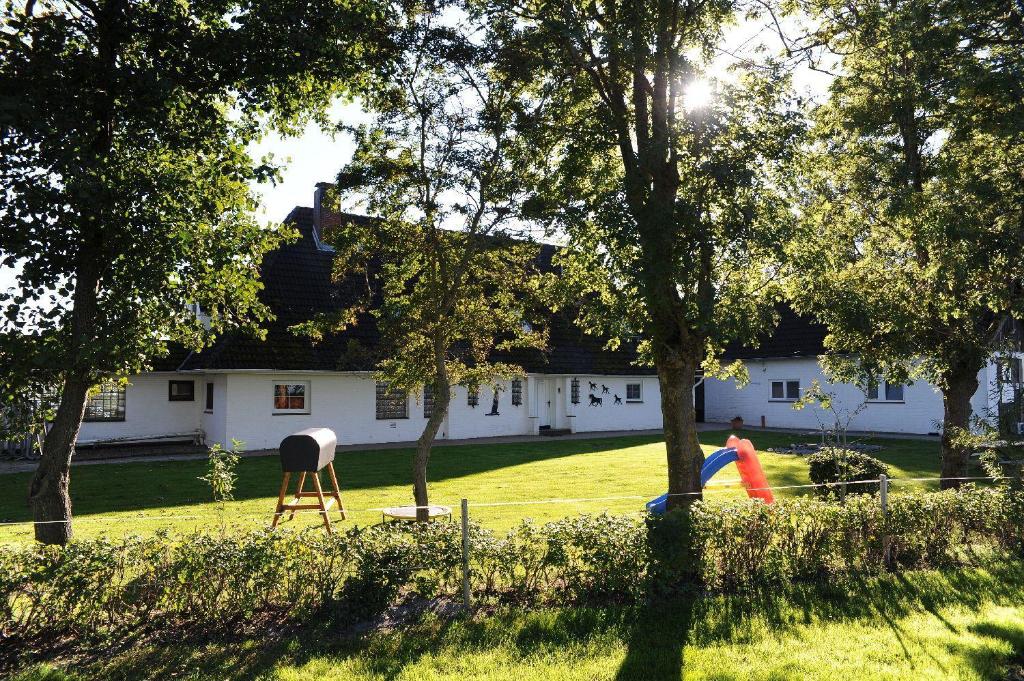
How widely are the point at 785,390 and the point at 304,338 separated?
21.1 m

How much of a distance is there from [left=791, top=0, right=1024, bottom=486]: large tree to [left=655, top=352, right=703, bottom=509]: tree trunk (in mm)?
2046

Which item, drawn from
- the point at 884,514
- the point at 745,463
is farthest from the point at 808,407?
the point at 884,514

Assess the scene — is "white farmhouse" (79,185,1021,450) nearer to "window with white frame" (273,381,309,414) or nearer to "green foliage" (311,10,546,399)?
"window with white frame" (273,381,309,414)

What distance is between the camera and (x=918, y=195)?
1163 cm

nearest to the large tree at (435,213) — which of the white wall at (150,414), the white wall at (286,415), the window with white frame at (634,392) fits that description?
the white wall at (286,415)

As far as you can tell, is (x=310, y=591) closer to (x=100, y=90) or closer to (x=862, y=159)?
(x=100, y=90)

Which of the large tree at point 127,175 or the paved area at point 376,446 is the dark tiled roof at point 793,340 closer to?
the paved area at point 376,446

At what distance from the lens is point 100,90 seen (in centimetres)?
789

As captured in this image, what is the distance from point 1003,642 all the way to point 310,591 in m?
6.54

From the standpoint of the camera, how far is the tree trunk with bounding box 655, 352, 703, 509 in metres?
9.59

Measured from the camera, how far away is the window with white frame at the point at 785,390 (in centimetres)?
3162

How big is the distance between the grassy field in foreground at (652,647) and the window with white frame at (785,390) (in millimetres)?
25005

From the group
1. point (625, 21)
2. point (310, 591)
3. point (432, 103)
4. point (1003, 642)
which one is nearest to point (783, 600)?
A: point (1003, 642)

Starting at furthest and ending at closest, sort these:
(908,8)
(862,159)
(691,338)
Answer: (862,159) → (908,8) → (691,338)
